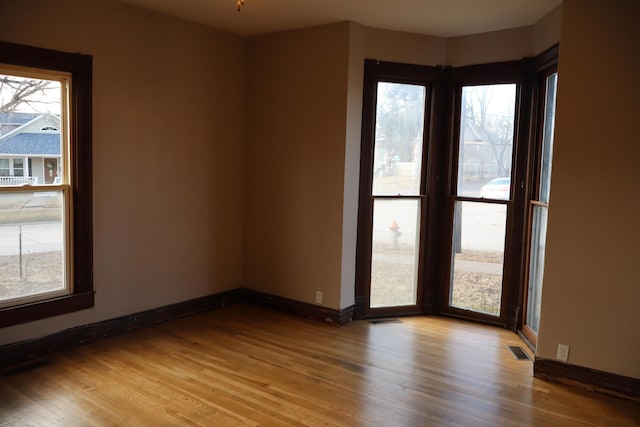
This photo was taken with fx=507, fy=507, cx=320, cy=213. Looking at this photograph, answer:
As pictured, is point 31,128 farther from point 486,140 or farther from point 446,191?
point 486,140

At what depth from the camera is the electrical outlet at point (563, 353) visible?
11.4 ft

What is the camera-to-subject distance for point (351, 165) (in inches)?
180

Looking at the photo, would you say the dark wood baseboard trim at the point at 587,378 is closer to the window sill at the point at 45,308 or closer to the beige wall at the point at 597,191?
the beige wall at the point at 597,191

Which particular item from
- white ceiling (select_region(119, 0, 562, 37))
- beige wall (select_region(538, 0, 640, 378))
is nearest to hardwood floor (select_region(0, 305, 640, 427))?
beige wall (select_region(538, 0, 640, 378))

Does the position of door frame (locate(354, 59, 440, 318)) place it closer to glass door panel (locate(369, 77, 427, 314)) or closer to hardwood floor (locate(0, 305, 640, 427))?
glass door panel (locate(369, 77, 427, 314))

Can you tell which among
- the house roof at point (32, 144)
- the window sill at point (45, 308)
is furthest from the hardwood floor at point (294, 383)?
the house roof at point (32, 144)

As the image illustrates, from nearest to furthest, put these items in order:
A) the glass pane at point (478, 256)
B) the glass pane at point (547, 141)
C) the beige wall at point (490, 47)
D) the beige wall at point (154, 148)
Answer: the beige wall at point (154, 148) → the glass pane at point (547, 141) → the beige wall at point (490, 47) → the glass pane at point (478, 256)

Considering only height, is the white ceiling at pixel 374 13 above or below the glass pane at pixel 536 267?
above

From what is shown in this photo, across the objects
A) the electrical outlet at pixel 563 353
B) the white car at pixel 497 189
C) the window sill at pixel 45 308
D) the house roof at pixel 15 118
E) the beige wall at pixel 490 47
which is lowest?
the electrical outlet at pixel 563 353

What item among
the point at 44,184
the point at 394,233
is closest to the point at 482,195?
the point at 394,233

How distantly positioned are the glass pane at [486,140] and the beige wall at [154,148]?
2178mm

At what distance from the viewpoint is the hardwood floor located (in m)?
2.97

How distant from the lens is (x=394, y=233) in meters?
4.89

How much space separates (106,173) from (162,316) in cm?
137
